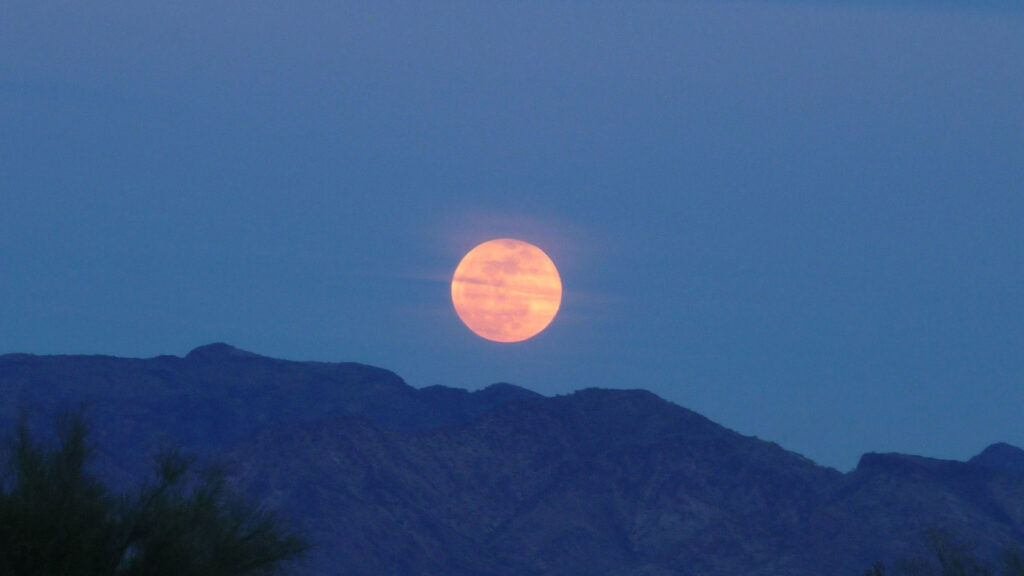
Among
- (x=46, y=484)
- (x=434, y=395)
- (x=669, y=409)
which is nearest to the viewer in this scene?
(x=46, y=484)

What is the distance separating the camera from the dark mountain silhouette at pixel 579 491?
87.2 m

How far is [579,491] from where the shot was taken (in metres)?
97.4

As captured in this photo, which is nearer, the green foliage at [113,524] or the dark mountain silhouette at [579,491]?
the green foliage at [113,524]

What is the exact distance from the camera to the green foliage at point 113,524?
14.6 metres

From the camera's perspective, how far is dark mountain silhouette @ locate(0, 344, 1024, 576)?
87188mm

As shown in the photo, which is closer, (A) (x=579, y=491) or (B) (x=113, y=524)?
(B) (x=113, y=524)

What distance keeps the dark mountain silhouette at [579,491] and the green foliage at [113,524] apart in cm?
6614

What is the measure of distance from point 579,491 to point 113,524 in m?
83.1

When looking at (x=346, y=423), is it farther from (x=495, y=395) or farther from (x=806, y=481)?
(x=495, y=395)

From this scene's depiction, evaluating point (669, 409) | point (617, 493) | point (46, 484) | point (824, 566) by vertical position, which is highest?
point (669, 409)

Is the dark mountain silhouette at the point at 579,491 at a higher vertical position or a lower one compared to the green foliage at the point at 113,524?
higher

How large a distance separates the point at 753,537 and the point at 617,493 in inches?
407

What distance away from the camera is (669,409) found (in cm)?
11388

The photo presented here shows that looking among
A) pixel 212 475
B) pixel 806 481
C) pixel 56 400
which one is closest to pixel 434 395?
pixel 56 400
